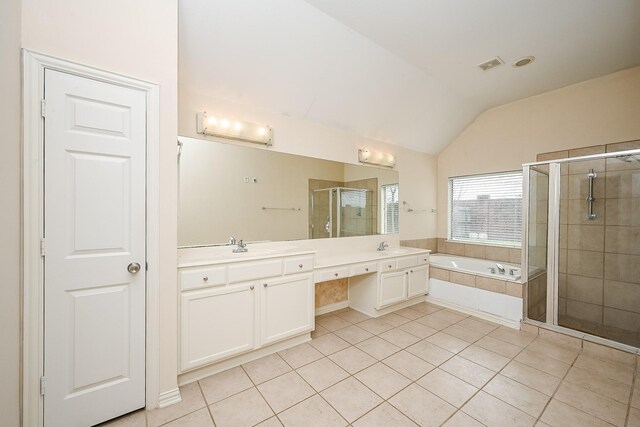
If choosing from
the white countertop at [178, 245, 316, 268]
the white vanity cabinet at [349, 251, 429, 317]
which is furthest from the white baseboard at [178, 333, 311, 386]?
the white vanity cabinet at [349, 251, 429, 317]

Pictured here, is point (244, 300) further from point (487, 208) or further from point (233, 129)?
point (487, 208)

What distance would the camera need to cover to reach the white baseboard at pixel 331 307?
3.14 m

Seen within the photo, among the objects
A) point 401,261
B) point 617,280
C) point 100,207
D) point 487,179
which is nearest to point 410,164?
point 487,179

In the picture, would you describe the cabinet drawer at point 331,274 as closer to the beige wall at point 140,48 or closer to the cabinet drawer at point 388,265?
the cabinet drawer at point 388,265

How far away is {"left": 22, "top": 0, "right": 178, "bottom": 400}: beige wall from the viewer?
4.33ft

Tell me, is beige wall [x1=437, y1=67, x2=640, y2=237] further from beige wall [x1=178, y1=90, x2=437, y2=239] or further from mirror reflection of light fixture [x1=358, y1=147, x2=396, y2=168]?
mirror reflection of light fixture [x1=358, y1=147, x2=396, y2=168]

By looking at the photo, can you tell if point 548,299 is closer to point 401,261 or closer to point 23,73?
point 401,261

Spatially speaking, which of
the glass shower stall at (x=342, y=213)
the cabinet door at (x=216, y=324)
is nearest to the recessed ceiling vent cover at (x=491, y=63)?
the glass shower stall at (x=342, y=213)

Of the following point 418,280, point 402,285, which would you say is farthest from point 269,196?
point 418,280

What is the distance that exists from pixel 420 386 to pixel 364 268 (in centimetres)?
127

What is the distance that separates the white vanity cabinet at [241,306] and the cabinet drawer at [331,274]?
174 mm

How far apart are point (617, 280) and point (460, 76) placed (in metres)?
2.83

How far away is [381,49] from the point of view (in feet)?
8.29

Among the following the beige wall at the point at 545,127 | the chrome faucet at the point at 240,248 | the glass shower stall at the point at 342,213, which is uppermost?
the beige wall at the point at 545,127
